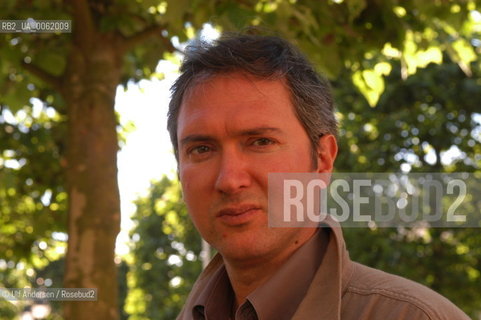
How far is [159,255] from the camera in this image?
2803cm

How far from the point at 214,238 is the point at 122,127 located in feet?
18.5

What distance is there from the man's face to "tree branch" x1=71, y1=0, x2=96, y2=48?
2.69m

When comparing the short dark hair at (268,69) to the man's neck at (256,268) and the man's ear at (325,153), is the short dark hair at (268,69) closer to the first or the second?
the man's ear at (325,153)

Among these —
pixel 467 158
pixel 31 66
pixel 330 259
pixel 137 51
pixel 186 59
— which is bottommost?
pixel 330 259

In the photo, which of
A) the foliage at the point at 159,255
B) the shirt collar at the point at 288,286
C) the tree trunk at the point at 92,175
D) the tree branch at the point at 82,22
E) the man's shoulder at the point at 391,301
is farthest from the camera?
the foliage at the point at 159,255

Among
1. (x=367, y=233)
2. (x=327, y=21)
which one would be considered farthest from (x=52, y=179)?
(x=367, y=233)

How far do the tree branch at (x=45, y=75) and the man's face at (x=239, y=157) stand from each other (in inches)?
111

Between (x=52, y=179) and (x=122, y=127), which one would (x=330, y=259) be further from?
(x=122, y=127)

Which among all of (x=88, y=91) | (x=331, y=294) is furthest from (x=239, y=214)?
(x=88, y=91)

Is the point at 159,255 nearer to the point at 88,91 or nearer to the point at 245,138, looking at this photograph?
the point at 88,91

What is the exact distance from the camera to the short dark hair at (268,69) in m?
2.07

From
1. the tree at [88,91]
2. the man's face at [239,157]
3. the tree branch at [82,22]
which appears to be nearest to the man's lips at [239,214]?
the man's face at [239,157]

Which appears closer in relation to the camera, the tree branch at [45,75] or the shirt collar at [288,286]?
the shirt collar at [288,286]

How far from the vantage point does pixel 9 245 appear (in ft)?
20.7
